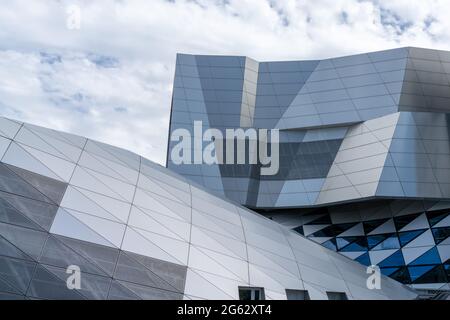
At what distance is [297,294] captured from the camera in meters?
15.9

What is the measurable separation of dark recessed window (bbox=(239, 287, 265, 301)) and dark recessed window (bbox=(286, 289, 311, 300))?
1.14 m

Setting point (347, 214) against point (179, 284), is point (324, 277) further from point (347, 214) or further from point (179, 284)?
point (347, 214)

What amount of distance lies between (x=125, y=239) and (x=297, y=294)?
616 centimetres

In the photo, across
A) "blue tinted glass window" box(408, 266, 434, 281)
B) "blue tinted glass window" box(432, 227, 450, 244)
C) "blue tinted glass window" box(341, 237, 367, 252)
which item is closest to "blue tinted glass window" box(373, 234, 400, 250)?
"blue tinted glass window" box(341, 237, 367, 252)

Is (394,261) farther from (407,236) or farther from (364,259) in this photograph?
(407,236)

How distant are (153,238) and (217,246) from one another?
97.4 inches

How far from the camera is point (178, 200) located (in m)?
17.9

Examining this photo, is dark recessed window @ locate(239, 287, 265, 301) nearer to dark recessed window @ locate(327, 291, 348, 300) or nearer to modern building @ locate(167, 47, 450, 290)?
dark recessed window @ locate(327, 291, 348, 300)

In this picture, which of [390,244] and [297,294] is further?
[390,244]

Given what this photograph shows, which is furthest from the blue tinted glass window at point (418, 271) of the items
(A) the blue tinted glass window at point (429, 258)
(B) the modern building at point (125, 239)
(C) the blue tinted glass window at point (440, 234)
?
(B) the modern building at point (125, 239)

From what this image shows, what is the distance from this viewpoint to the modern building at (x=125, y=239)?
1205 cm

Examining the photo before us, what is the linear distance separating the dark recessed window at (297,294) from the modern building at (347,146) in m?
20.5

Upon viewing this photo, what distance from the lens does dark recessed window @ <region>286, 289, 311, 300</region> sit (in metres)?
15.6

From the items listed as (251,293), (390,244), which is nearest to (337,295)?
(251,293)
